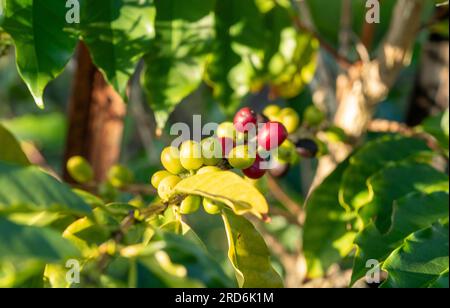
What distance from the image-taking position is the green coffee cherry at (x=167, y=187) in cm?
99

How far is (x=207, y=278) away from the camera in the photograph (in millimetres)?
954

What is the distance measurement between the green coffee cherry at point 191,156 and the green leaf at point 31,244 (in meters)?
0.33

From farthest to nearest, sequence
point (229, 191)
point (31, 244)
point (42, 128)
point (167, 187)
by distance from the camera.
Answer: point (42, 128), point (167, 187), point (229, 191), point (31, 244)

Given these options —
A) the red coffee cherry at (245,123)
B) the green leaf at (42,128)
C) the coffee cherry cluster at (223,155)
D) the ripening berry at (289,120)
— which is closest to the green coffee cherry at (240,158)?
the coffee cherry cluster at (223,155)

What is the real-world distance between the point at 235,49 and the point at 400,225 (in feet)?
1.56

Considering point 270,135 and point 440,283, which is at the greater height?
point 270,135

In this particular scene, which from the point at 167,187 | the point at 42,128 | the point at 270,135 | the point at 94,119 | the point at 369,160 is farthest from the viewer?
the point at 42,128

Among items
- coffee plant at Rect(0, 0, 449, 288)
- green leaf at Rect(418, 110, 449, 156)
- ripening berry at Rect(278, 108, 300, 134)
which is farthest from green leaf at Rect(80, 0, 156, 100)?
green leaf at Rect(418, 110, 449, 156)

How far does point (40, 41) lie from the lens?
3.53 ft

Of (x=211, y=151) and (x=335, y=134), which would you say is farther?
(x=335, y=134)

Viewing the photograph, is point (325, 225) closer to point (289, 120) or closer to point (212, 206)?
point (289, 120)

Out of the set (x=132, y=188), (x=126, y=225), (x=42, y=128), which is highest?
(x=126, y=225)

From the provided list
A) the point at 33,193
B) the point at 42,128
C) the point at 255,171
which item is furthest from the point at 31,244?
the point at 42,128
